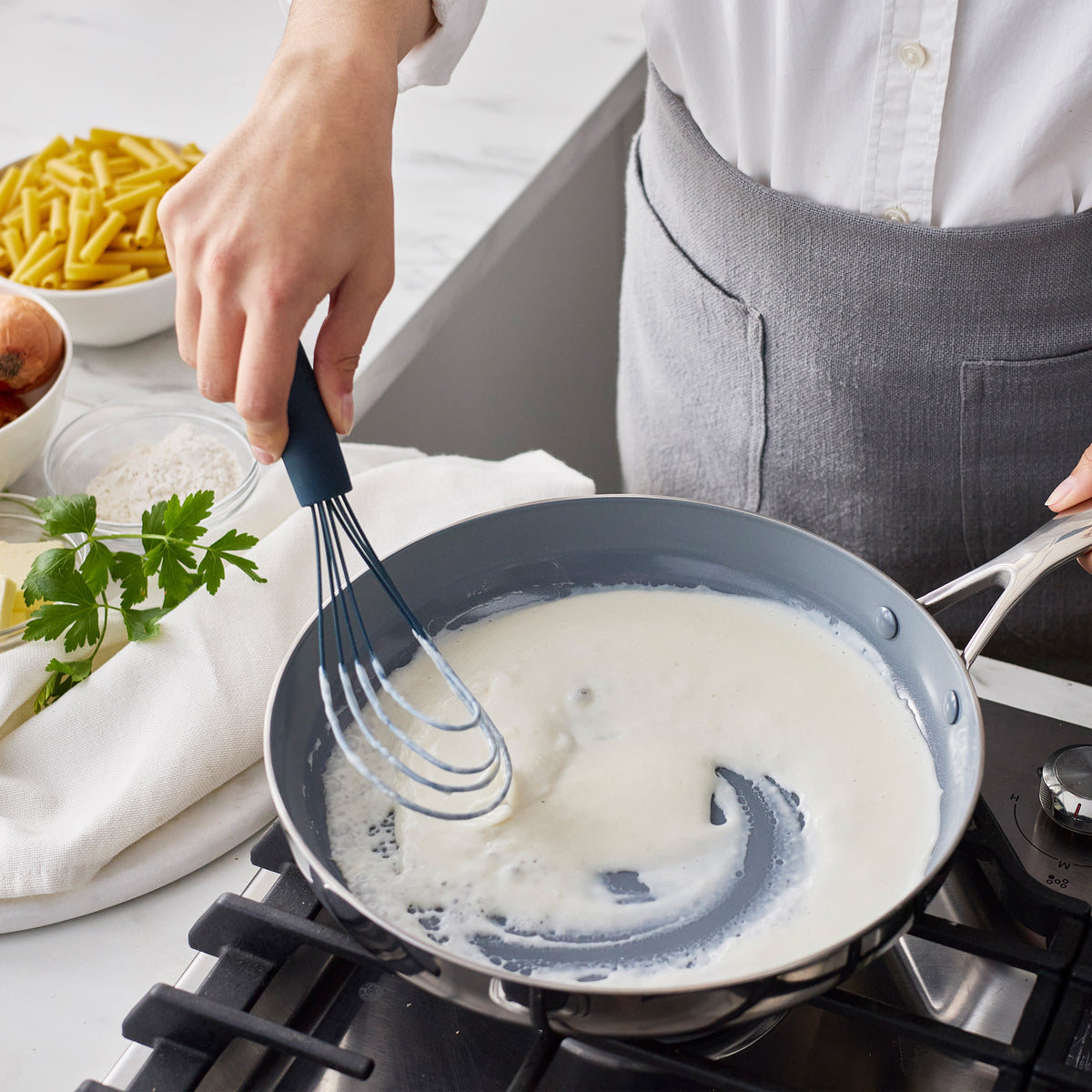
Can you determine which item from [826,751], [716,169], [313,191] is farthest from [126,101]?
[826,751]

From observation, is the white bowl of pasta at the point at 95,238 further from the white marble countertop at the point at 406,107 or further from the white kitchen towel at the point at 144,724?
the white kitchen towel at the point at 144,724

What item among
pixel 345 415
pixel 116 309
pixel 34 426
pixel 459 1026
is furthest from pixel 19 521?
pixel 459 1026

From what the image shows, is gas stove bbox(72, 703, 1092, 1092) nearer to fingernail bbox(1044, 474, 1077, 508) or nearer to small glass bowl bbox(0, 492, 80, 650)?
fingernail bbox(1044, 474, 1077, 508)

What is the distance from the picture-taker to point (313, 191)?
474mm

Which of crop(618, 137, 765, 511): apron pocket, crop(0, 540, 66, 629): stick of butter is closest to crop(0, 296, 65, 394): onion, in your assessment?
crop(0, 540, 66, 629): stick of butter

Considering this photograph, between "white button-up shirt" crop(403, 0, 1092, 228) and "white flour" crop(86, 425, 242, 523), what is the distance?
0.84ft

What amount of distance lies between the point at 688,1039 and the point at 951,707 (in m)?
0.17

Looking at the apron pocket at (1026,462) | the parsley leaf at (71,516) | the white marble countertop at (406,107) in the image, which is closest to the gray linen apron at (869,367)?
the apron pocket at (1026,462)

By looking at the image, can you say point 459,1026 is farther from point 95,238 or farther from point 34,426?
point 95,238

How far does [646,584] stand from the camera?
0.60 metres

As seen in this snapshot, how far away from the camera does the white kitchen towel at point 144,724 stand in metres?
0.52

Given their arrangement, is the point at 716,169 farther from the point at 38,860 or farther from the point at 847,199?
the point at 38,860

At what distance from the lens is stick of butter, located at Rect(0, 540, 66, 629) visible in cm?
61

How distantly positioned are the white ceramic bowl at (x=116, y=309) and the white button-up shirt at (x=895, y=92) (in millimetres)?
268
